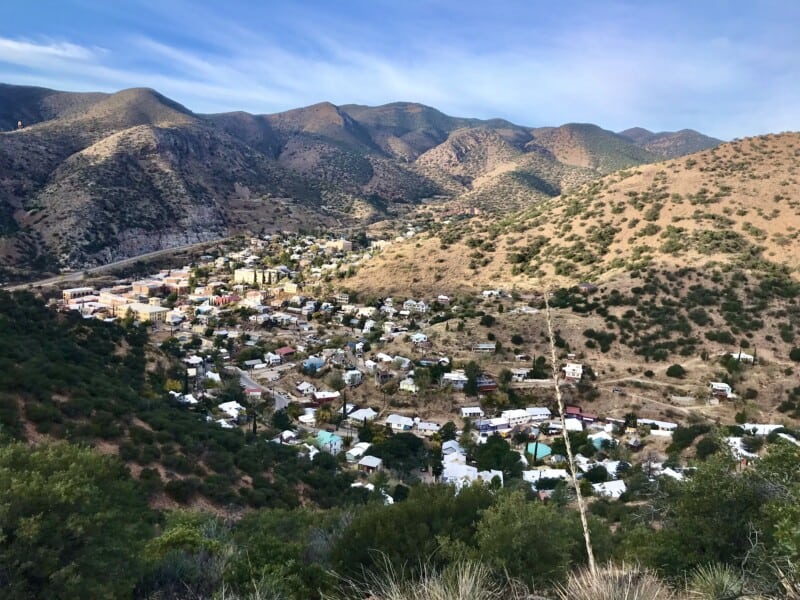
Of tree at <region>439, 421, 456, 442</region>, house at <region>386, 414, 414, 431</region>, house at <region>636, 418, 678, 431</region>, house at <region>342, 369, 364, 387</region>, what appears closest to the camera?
house at <region>636, 418, 678, 431</region>

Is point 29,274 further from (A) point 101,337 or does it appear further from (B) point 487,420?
(B) point 487,420

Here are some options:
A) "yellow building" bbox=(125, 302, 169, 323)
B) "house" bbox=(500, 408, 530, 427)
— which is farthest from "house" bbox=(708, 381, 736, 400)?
"yellow building" bbox=(125, 302, 169, 323)

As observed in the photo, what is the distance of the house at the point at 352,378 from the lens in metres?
32.2

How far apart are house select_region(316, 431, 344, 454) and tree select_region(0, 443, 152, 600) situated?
1865 centimetres

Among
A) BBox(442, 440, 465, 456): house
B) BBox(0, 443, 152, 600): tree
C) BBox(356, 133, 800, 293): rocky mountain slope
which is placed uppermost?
BBox(356, 133, 800, 293): rocky mountain slope

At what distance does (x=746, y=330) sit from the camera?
2973 centimetres

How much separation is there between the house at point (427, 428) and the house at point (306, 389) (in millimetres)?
8199

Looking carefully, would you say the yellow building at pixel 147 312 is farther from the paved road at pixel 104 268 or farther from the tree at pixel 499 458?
the tree at pixel 499 458

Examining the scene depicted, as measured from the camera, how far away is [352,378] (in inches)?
1278

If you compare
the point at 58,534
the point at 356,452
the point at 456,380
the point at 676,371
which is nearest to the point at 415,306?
the point at 456,380

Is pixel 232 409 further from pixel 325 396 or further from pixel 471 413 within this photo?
pixel 471 413

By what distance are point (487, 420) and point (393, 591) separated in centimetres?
2498

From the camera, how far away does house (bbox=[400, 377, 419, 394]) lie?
3062cm

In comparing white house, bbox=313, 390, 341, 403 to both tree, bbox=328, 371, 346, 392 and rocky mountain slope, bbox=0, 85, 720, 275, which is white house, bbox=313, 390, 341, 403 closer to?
tree, bbox=328, 371, 346, 392
